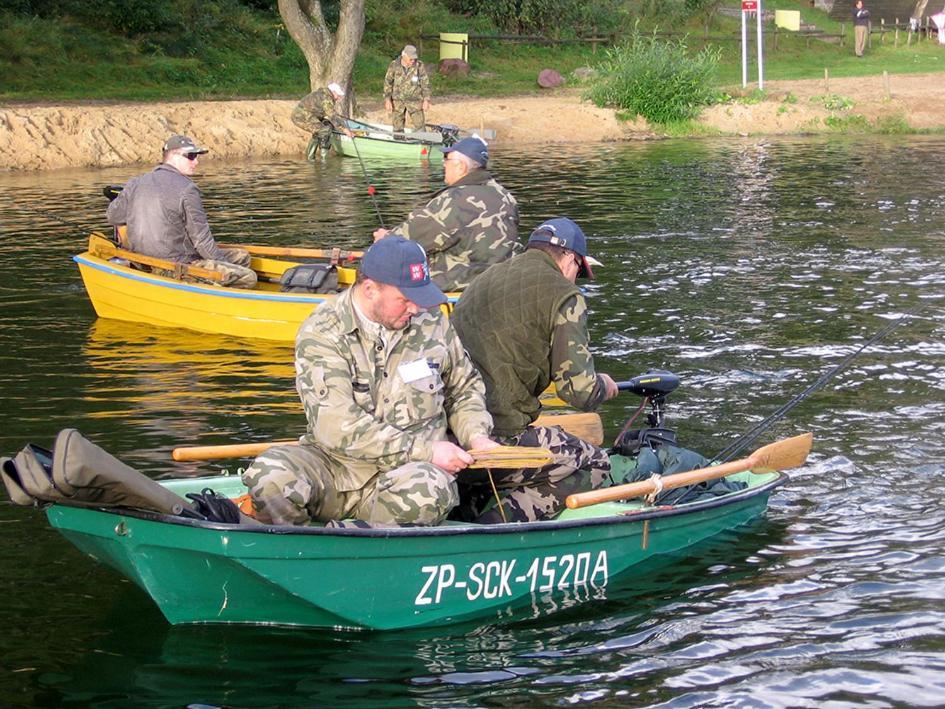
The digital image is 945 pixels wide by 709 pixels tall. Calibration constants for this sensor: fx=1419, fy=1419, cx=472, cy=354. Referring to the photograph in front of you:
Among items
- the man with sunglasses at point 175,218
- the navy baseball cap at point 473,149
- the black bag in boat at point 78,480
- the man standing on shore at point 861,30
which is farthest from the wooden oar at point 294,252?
the man standing on shore at point 861,30

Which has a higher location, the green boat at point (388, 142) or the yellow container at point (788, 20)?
the yellow container at point (788, 20)

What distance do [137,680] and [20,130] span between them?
2307cm

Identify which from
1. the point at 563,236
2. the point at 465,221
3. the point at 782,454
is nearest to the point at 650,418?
the point at 782,454

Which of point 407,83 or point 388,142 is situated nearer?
point 388,142

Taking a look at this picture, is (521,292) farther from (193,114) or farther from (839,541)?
(193,114)

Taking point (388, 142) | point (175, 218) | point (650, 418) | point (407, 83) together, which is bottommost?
point (650, 418)

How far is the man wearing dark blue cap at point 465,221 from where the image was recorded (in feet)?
39.0

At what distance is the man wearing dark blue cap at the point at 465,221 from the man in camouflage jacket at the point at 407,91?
1748 cm

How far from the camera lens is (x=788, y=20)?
163ft

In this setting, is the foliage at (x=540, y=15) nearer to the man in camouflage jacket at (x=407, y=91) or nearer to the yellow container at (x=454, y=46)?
the yellow container at (x=454, y=46)

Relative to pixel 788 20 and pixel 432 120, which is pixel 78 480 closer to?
pixel 432 120

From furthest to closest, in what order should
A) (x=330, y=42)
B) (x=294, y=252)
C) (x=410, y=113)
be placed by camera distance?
(x=330, y=42), (x=410, y=113), (x=294, y=252)

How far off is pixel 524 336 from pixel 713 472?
1316 millimetres

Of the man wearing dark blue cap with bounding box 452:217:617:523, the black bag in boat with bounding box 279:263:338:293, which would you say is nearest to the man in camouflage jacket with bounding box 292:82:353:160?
the black bag in boat with bounding box 279:263:338:293
